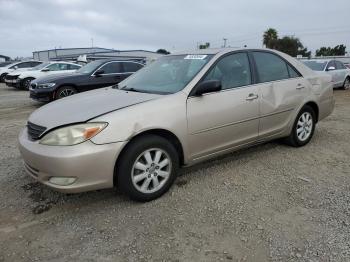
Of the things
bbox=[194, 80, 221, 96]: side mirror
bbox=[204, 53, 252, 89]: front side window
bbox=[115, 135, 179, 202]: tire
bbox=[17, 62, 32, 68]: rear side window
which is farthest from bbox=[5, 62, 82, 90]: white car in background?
bbox=[115, 135, 179, 202]: tire

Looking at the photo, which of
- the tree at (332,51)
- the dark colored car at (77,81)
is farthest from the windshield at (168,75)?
the tree at (332,51)

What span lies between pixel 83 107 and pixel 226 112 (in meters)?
1.65

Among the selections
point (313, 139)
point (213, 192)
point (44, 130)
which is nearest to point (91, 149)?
point (44, 130)

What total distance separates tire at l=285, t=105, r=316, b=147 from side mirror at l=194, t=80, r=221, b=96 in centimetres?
195

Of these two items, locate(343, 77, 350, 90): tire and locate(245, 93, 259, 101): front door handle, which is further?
locate(343, 77, 350, 90): tire

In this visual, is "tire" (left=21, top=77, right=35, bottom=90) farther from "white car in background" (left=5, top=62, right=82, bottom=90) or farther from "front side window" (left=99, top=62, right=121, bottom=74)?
"front side window" (left=99, top=62, right=121, bottom=74)

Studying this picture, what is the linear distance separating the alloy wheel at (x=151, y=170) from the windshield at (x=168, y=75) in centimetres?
78

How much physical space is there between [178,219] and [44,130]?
5.15 ft

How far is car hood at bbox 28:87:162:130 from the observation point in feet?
11.8

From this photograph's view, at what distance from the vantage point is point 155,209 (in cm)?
369

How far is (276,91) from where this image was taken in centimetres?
500

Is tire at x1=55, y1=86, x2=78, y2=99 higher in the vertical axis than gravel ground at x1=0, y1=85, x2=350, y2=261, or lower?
higher

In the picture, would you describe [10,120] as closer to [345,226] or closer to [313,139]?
[313,139]

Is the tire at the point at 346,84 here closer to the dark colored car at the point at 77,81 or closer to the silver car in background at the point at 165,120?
the dark colored car at the point at 77,81
